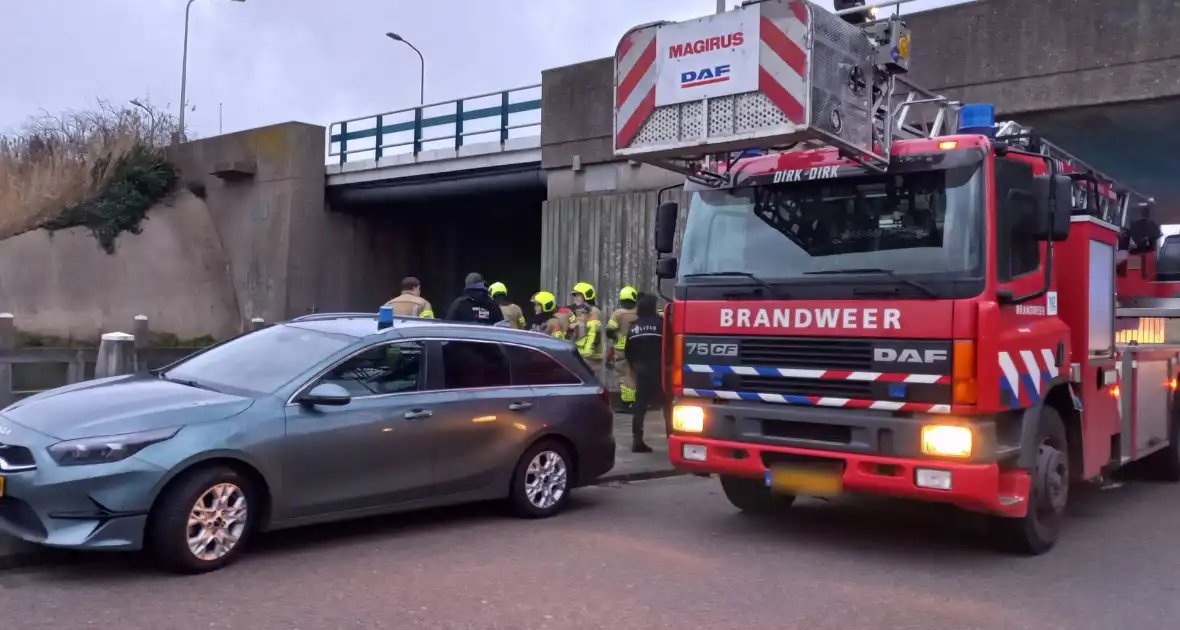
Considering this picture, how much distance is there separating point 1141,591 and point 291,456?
4.99 metres

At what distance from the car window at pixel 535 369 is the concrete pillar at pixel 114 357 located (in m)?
4.84

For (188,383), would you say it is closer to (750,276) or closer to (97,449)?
(97,449)

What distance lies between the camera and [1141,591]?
5.74 meters

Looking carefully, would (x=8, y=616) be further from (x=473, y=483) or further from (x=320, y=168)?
(x=320, y=168)

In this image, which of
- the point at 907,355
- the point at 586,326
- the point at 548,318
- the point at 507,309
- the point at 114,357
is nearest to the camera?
the point at 907,355

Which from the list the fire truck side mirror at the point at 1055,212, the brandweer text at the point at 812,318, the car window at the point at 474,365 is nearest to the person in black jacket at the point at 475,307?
the car window at the point at 474,365

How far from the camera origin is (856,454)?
6.05m

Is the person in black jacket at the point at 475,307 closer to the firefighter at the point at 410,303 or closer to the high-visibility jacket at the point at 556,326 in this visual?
the firefighter at the point at 410,303

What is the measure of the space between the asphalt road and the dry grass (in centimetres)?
2112

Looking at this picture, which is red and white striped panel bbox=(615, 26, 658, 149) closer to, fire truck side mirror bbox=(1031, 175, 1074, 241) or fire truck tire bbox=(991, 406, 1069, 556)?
fire truck side mirror bbox=(1031, 175, 1074, 241)

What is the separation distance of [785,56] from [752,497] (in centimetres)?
343

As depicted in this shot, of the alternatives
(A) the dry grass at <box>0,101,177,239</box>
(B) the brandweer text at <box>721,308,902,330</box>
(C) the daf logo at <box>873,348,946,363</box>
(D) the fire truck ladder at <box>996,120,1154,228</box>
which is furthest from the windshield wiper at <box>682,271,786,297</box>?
(A) the dry grass at <box>0,101,177,239</box>

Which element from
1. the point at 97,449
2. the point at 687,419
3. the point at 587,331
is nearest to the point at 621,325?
the point at 587,331

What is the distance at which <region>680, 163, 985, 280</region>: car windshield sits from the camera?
5.94 meters
